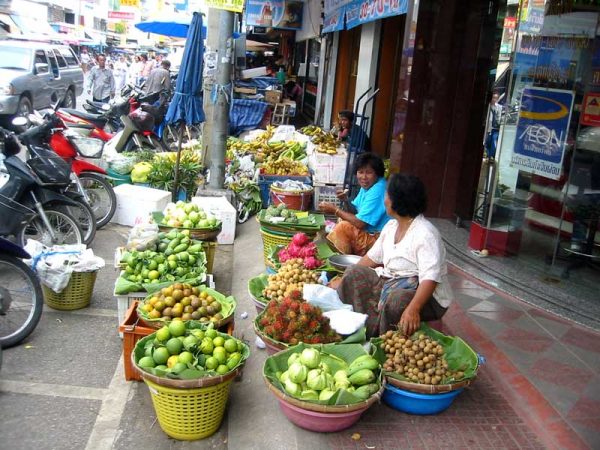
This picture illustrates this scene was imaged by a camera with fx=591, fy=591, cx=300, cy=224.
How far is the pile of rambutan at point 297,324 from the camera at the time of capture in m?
3.82

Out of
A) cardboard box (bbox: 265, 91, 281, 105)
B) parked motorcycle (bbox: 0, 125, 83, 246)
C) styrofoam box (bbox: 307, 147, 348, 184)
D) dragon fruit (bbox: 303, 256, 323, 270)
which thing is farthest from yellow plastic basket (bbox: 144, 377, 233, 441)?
cardboard box (bbox: 265, 91, 281, 105)

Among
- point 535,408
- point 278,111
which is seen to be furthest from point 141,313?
point 278,111

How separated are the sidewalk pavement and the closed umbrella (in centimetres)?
355

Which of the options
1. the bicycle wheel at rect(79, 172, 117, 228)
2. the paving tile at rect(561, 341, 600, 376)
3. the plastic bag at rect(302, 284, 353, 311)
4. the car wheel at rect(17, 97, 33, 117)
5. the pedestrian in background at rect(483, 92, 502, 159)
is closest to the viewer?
the paving tile at rect(561, 341, 600, 376)

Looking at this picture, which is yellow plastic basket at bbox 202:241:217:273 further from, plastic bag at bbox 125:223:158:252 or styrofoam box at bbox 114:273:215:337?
styrofoam box at bbox 114:273:215:337

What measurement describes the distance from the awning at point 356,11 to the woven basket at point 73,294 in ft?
13.8

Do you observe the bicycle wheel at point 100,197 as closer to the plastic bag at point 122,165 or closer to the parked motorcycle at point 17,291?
the plastic bag at point 122,165

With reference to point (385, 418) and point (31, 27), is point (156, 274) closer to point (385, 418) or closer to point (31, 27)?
point (385, 418)

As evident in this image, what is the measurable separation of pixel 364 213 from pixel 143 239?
2.01 metres

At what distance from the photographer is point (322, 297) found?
4.17m

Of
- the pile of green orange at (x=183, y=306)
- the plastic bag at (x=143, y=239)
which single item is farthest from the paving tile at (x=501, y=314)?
the plastic bag at (x=143, y=239)

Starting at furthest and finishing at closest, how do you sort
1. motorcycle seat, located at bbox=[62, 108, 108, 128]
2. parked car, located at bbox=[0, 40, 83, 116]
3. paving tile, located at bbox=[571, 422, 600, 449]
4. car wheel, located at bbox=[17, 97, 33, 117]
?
car wheel, located at bbox=[17, 97, 33, 117] → parked car, located at bbox=[0, 40, 83, 116] → motorcycle seat, located at bbox=[62, 108, 108, 128] → paving tile, located at bbox=[571, 422, 600, 449]

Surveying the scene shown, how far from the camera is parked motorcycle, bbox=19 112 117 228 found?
695 cm

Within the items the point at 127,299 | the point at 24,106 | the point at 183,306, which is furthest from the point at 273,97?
the point at 183,306
